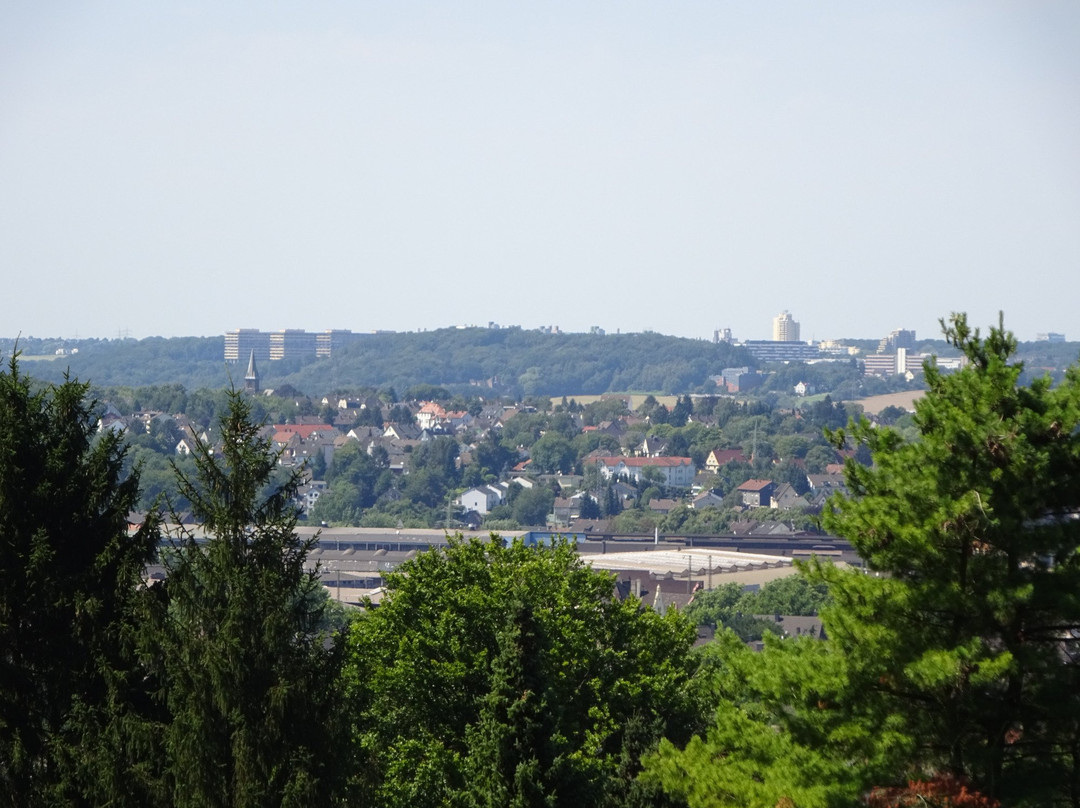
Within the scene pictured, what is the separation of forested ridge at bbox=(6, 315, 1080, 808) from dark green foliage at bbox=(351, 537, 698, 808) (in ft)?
0.50

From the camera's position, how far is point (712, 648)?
470 inches

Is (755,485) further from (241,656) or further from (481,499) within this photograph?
(241,656)

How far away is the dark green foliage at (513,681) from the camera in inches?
517

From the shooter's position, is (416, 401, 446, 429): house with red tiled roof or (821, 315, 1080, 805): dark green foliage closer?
(821, 315, 1080, 805): dark green foliage

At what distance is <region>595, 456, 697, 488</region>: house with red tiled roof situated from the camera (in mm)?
145250

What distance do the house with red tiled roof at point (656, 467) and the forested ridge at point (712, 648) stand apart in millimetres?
131779

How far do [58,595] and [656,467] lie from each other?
438ft

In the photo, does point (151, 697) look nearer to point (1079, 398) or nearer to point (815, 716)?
point (815, 716)

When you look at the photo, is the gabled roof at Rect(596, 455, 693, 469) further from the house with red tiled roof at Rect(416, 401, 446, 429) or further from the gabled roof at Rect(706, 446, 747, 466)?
the house with red tiled roof at Rect(416, 401, 446, 429)

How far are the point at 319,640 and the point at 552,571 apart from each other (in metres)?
7.46

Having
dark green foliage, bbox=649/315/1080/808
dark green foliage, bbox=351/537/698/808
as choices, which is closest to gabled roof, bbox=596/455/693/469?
dark green foliage, bbox=351/537/698/808

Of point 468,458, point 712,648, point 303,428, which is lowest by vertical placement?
point 468,458

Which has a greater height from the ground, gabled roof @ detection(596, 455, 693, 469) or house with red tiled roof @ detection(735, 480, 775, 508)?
gabled roof @ detection(596, 455, 693, 469)

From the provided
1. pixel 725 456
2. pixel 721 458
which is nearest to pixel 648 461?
pixel 721 458
